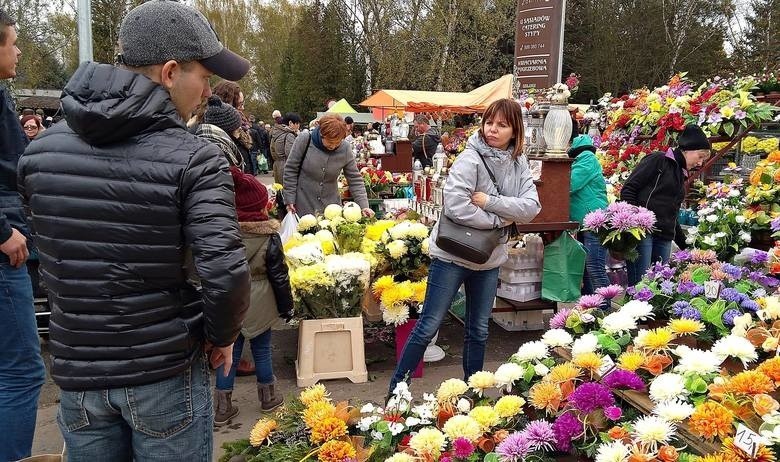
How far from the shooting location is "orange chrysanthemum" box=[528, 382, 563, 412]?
84.7 inches

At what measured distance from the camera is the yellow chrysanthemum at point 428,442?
7.20 feet

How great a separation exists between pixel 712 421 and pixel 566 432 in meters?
0.45

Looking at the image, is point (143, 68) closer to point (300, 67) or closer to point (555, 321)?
point (555, 321)

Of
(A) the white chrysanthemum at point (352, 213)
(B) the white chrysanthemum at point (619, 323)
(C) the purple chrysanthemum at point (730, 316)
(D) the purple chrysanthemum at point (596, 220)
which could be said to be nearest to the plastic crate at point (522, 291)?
(D) the purple chrysanthemum at point (596, 220)

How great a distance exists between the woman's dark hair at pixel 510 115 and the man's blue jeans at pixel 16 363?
7.35 ft

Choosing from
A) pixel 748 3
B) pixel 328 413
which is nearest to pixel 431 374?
pixel 328 413

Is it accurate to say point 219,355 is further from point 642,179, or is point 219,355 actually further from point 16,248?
point 642,179

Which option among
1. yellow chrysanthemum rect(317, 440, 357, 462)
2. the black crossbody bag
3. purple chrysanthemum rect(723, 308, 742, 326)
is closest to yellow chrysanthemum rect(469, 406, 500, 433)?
yellow chrysanthemum rect(317, 440, 357, 462)

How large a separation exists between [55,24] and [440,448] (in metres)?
25.1

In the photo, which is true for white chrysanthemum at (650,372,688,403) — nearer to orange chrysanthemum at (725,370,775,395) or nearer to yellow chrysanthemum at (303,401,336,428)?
orange chrysanthemum at (725,370,775,395)

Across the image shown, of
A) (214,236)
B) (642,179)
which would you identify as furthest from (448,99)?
(214,236)

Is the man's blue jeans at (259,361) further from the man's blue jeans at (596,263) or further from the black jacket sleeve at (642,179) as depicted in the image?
the black jacket sleeve at (642,179)

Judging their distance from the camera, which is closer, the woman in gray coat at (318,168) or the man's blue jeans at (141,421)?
the man's blue jeans at (141,421)

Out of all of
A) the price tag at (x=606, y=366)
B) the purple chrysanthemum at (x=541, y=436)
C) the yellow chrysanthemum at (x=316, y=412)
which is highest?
the price tag at (x=606, y=366)
